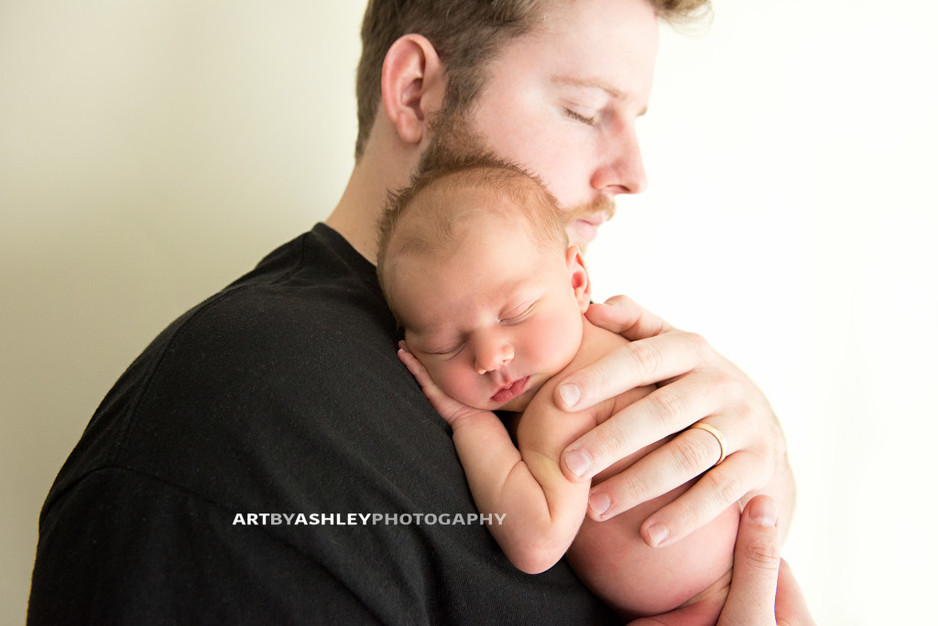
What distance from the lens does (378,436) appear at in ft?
3.19

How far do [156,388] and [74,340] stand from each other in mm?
1165

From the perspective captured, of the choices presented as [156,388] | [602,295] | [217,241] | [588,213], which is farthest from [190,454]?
[602,295]

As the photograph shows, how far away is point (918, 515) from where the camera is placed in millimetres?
2691

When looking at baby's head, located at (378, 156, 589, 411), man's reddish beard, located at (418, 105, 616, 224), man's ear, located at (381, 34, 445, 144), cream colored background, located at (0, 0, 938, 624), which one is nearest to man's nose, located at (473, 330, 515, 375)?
baby's head, located at (378, 156, 589, 411)

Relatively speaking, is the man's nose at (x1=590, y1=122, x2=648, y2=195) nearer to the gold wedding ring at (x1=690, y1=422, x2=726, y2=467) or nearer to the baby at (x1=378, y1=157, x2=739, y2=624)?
the baby at (x1=378, y1=157, x2=739, y2=624)

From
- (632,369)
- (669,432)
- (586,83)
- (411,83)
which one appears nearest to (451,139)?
(411,83)

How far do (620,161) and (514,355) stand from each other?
28.8 inches

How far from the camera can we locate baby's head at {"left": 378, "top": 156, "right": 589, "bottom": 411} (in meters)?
1.18

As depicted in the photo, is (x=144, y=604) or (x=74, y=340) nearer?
(x=144, y=604)

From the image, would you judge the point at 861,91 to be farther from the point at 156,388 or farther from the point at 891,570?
the point at 156,388

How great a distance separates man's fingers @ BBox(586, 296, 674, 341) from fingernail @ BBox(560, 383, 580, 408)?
0.27 metres

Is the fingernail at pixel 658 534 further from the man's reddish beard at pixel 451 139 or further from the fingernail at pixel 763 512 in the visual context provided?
the man's reddish beard at pixel 451 139

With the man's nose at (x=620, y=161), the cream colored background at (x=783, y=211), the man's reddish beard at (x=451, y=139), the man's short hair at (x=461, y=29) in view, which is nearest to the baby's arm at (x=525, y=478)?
the man's reddish beard at (x=451, y=139)

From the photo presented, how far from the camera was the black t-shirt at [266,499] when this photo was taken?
0.81 meters
